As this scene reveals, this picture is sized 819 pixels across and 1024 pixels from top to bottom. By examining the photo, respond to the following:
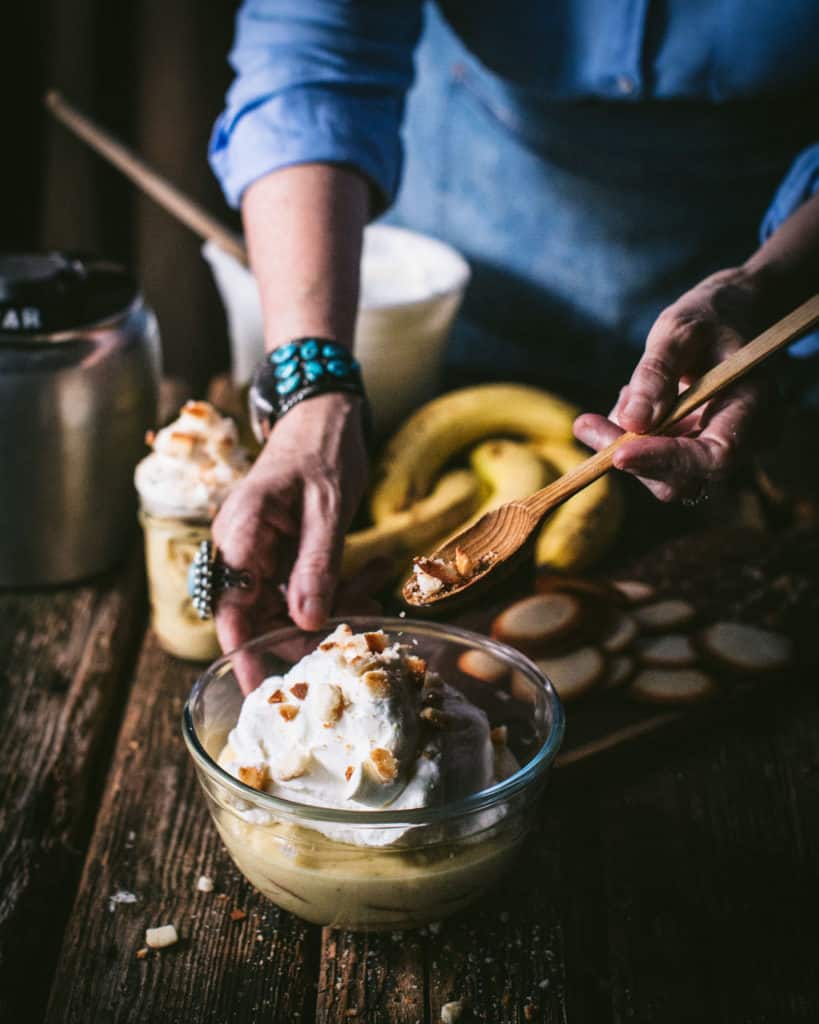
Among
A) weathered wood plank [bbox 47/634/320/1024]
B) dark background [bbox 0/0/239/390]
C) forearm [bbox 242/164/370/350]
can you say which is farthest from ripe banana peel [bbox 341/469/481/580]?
dark background [bbox 0/0/239/390]

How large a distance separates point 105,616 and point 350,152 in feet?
2.15

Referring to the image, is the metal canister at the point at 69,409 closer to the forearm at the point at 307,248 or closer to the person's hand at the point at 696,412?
the forearm at the point at 307,248

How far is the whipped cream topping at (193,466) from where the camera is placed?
1.21 m

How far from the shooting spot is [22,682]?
1.22m

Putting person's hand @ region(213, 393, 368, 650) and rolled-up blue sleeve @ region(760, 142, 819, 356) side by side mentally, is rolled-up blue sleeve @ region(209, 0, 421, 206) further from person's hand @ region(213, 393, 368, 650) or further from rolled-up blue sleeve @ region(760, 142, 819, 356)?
rolled-up blue sleeve @ region(760, 142, 819, 356)

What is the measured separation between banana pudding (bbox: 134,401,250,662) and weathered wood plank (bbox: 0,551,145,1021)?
4.2 inches

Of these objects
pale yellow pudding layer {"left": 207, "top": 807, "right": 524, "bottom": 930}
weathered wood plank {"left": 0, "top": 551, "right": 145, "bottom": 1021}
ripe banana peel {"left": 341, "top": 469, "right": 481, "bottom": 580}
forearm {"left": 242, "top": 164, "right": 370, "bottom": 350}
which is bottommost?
weathered wood plank {"left": 0, "top": 551, "right": 145, "bottom": 1021}

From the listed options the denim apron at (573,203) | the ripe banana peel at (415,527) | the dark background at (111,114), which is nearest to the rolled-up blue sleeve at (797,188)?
the denim apron at (573,203)

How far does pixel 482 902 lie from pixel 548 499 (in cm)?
A: 35

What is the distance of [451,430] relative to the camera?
1596mm

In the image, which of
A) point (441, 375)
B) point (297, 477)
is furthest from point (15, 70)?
point (297, 477)

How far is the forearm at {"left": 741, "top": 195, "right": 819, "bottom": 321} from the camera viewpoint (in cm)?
110

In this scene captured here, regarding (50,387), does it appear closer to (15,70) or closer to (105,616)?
(105,616)

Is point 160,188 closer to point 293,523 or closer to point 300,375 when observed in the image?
point 300,375
